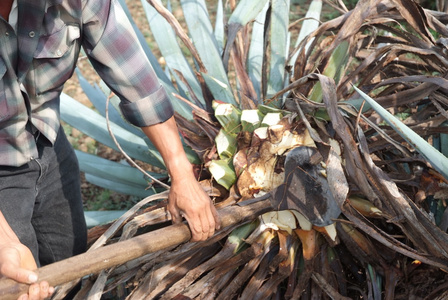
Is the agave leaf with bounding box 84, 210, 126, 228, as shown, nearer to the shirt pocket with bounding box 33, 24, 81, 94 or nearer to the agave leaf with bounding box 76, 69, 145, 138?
the agave leaf with bounding box 76, 69, 145, 138

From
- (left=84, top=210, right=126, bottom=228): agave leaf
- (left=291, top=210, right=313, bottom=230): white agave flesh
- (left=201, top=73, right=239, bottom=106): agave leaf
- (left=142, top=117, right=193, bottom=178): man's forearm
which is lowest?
(left=84, top=210, right=126, bottom=228): agave leaf

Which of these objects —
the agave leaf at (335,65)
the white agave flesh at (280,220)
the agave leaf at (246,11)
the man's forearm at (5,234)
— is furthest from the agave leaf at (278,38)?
the man's forearm at (5,234)

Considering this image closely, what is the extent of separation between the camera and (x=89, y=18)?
162 centimetres

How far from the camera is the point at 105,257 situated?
1507 millimetres

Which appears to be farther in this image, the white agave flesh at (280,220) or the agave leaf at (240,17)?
the agave leaf at (240,17)

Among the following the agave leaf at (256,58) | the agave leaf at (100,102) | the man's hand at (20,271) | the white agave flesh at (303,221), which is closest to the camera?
the man's hand at (20,271)

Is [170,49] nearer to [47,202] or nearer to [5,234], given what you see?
[47,202]

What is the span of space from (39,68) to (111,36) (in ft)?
0.74

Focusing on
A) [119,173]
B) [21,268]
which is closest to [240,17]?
[119,173]

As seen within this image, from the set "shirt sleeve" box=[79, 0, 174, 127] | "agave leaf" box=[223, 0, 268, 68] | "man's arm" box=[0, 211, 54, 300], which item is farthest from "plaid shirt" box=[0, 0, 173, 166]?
"agave leaf" box=[223, 0, 268, 68]

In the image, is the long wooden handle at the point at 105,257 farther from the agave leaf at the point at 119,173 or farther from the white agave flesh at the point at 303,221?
the agave leaf at the point at 119,173

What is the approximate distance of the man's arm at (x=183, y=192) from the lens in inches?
67.6

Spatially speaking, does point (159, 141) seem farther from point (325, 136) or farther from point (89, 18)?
point (325, 136)

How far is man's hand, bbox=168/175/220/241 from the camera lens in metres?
1.71
